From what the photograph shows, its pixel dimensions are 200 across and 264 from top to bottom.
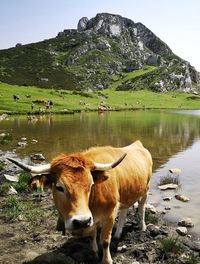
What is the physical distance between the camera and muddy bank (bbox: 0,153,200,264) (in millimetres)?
9648

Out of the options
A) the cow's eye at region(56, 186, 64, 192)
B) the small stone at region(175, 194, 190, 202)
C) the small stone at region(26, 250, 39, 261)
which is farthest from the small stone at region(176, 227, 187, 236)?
the cow's eye at region(56, 186, 64, 192)

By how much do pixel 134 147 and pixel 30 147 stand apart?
19070 mm

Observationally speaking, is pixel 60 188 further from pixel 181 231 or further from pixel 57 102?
pixel 57 102

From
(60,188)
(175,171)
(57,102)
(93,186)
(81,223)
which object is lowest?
(175,171)

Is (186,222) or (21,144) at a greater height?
(186,222)

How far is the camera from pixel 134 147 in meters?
12.4

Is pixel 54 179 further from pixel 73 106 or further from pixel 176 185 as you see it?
pixel 73 106

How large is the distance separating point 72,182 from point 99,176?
2.68 feet

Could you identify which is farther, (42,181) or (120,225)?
(120,225)

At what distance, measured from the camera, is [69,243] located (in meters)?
10.5

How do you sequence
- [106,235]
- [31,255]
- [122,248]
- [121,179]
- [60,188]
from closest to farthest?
1. [60,188]
2. [106,235]
3. [31,255]
4. [121,179]
5. [122,248]

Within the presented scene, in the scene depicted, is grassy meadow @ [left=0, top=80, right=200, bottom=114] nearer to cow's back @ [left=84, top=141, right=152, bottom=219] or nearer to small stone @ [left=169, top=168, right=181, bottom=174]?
small stone @ [left=169, top=168, right=181, bottom=174]

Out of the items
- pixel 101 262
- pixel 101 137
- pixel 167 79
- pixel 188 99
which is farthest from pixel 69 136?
pixel 167 79

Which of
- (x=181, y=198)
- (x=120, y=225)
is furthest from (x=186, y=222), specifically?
(x=181, y=198)
